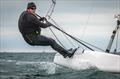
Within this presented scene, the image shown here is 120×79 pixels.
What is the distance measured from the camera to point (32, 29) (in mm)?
15516

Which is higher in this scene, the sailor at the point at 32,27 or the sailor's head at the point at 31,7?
the sailor's head at the point at 31,7

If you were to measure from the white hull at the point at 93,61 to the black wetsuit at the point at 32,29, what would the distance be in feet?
4.34

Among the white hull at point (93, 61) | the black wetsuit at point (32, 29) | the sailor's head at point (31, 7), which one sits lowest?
the white hull at point (93, 61)

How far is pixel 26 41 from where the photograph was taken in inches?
616

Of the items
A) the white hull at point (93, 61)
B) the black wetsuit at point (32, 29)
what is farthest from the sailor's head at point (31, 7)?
the white hull at point (93, 61)

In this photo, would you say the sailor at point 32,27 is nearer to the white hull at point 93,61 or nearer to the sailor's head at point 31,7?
the sailor's head at point 31,7

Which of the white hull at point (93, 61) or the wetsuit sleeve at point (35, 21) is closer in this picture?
the wetsuit sleeve at point (35, 21)

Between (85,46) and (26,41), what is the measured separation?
8.44 ft

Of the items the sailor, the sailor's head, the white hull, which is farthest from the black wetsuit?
the white hull

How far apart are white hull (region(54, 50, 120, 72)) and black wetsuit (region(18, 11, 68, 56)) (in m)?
1.32

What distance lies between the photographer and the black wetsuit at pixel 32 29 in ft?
50.4

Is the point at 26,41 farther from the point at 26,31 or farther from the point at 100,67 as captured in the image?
the point at 100,67

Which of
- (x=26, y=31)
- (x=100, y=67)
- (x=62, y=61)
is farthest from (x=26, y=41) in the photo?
(x=100, y=67)

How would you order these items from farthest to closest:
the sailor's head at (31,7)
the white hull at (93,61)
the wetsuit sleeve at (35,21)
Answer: the white hull at (93,61) → the sailor's head at (31,7) → the wetsuit sleeve at (35,21)
